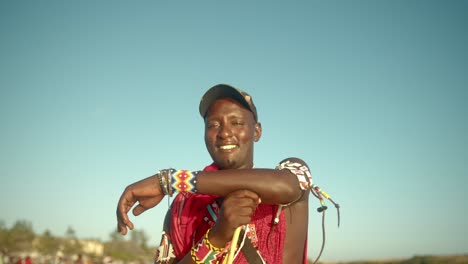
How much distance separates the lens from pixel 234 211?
7.33ft

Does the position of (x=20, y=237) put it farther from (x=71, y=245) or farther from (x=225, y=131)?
(x=225, y=131)

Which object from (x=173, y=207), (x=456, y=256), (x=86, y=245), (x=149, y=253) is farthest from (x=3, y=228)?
(x=173, y=207)

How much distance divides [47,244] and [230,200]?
238 feet

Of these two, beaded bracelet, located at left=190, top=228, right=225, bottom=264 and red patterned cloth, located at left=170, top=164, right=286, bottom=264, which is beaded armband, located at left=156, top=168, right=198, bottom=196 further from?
red patterned cloth, located at left=170, top=164, right=286, bottom=264

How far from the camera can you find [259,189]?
2.19m

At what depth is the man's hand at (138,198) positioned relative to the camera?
7.09 feet

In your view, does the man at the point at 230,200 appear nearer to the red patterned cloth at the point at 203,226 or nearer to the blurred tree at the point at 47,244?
the red patterned cloth at the point at 203,226

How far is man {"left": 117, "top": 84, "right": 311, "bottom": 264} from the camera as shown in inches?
86.4

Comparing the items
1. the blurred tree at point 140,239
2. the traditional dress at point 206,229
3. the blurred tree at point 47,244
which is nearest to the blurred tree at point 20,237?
the blurred tree at point 47,244

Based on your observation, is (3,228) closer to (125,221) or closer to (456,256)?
(456,256)

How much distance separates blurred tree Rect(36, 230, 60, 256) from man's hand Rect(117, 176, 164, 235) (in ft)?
228

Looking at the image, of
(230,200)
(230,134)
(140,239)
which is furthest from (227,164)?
(140,239)

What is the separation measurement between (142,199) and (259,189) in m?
0.69

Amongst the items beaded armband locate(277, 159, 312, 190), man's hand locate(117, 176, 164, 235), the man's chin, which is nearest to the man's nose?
the man's chin
